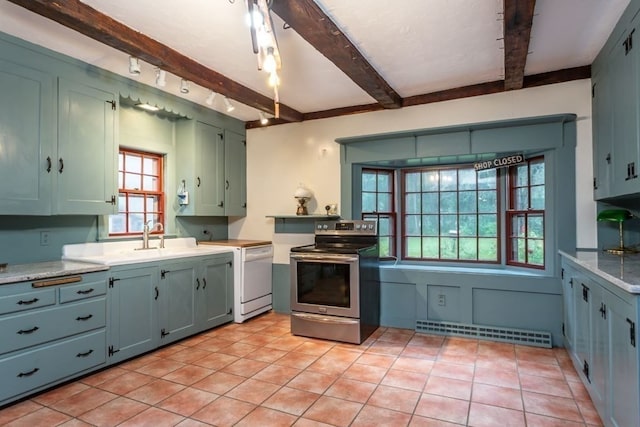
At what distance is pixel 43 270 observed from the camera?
2.60 m

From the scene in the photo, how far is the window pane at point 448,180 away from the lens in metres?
4.29

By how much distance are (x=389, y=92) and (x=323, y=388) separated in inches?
107

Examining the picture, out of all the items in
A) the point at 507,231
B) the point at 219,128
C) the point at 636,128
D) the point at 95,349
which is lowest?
the point at 95,349

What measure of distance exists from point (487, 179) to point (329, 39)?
100 inches

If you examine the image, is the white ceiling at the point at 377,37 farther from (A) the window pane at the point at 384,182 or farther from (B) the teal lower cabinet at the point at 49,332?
(B) the teal lower cabinet at the point at 49,332

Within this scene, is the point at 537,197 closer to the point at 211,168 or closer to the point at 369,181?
the point at 369,181

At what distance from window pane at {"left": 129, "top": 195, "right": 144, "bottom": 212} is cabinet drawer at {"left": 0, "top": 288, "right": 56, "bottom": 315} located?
150 centimetres

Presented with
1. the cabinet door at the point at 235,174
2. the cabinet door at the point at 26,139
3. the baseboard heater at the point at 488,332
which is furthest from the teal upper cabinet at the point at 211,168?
the baseboard heater at the point at 488,332

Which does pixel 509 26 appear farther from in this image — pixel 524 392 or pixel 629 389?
pixel 524 392

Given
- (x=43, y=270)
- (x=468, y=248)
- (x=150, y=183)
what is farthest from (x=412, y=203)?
(x=43, y=270)

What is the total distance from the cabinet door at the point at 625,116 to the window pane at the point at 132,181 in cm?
422

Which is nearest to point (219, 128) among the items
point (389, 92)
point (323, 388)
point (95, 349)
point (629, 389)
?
point (389, 92)

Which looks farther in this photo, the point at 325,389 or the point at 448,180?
the point at 448,180

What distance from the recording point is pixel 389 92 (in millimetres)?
3650
